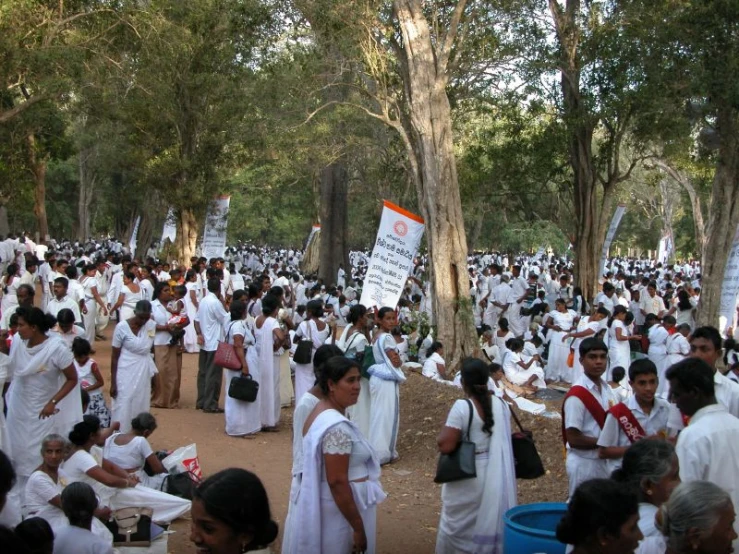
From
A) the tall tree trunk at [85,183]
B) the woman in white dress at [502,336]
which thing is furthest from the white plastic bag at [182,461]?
the tall tree trunk at [85,183]

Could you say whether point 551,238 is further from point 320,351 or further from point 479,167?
point 320,351

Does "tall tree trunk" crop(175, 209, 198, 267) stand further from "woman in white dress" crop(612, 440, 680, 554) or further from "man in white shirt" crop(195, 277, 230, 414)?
"woman in white dress" crop(612, 440, 680, 554)

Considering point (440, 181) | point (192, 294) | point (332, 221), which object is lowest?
point (192, 294)

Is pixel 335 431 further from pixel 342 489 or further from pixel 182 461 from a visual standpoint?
pixel 182 461

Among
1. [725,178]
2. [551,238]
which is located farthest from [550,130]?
[551,238]

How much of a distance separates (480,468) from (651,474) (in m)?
1.37

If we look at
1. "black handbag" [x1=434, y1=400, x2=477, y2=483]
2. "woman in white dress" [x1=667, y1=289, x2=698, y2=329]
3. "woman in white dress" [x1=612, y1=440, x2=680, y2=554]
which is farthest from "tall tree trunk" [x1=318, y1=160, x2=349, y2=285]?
"woman in white dress" [x1=612, y1=440, x2=680, y2=554]

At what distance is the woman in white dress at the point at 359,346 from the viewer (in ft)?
30.2

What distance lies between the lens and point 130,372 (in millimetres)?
9461

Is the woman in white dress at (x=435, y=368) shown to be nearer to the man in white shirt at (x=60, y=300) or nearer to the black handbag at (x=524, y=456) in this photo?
the man in white shirt at (x=60, y=300)

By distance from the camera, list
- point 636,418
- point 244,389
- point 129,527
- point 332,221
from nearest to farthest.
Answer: point 636,418 → point 129,527 → point 244,389 → point 332,221

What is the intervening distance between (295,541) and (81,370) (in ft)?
15.5

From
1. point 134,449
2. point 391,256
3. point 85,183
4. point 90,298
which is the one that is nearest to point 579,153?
point 391,256

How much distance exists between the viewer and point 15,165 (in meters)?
28.3
